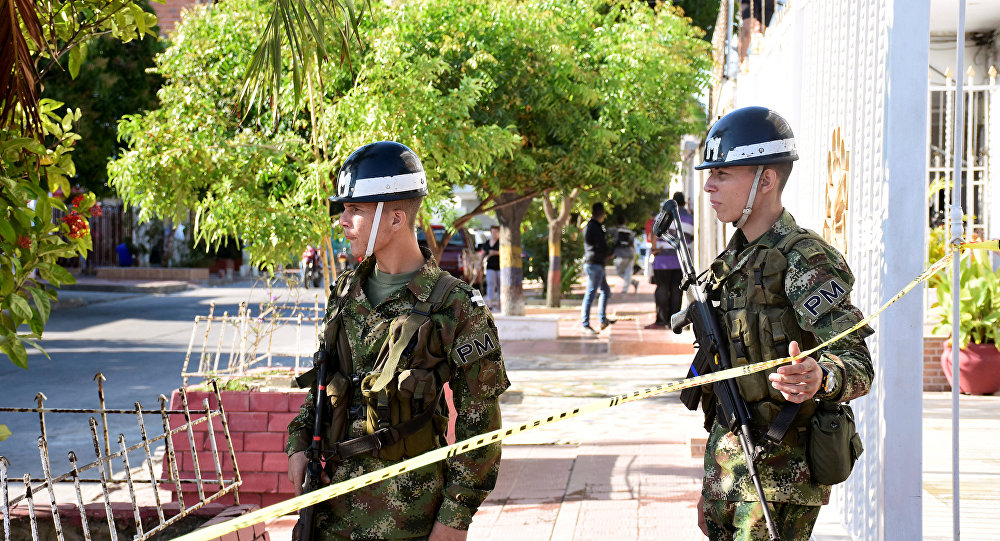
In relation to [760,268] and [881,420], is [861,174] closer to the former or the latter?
[881,420]

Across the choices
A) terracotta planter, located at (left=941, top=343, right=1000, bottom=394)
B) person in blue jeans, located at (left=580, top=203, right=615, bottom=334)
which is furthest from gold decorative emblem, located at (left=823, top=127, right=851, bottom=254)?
person in blue jeans, located at (left=580, top=203, right=615, bottom=334)

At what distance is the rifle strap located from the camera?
8.86ft

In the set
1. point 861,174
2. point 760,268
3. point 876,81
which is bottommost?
point 760,268

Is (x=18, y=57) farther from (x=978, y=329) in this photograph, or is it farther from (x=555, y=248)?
(x=555, y=248)

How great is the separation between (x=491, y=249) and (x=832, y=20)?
16078mm

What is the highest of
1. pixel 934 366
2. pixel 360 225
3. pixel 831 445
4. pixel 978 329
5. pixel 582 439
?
pixel 360 225

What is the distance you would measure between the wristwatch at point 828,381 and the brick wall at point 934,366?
777 centimetres

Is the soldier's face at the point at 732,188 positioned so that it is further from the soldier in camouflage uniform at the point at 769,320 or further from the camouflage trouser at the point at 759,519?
the camouflage trouser at the point at 759,519

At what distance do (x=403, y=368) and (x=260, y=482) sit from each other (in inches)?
129

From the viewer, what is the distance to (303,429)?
2889mm

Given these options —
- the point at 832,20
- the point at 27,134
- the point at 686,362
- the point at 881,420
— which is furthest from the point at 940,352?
the point at 27,134

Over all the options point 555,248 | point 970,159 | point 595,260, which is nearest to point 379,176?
point 970,159

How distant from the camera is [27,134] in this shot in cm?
362

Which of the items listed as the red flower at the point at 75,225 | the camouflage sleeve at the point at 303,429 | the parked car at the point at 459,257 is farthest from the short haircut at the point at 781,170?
the parked car at the point at 459,257
